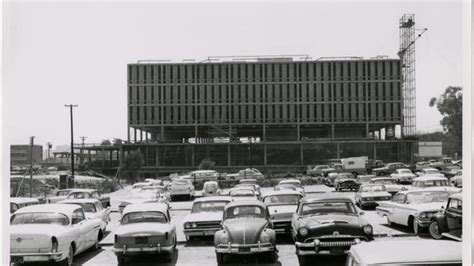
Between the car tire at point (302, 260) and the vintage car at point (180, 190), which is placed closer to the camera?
the car tire at point (302, 260)

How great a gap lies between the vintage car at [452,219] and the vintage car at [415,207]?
1250 millimetres

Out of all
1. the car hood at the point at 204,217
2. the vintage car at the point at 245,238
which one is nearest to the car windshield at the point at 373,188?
the car hood at the point at 204,217

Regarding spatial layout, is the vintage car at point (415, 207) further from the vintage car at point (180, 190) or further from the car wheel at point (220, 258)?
the vintage car at point (180, 190)

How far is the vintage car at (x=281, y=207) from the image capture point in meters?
14.0

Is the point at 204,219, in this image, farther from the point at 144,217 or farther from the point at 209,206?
the point at 144,217

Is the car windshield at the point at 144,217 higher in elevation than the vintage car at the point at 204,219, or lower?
higher

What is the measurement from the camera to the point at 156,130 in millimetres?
92000

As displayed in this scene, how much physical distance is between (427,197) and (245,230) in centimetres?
690

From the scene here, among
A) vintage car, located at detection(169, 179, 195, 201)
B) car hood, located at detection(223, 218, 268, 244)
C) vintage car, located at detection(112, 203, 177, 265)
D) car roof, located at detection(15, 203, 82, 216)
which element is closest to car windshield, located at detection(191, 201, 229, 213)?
vintage car, located at detection(112, 203, 177, 265)

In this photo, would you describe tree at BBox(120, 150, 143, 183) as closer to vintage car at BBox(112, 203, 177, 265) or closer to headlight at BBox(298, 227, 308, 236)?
vintage car at BBox(112, 203, 177, 265)

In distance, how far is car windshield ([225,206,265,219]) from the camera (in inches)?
503

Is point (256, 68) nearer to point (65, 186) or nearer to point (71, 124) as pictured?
point (71, 124)

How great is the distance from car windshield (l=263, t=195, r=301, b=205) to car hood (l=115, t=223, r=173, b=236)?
Result: 4104 millimetres

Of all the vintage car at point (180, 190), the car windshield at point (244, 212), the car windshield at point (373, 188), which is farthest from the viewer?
the vintage car at point (180, 190)
